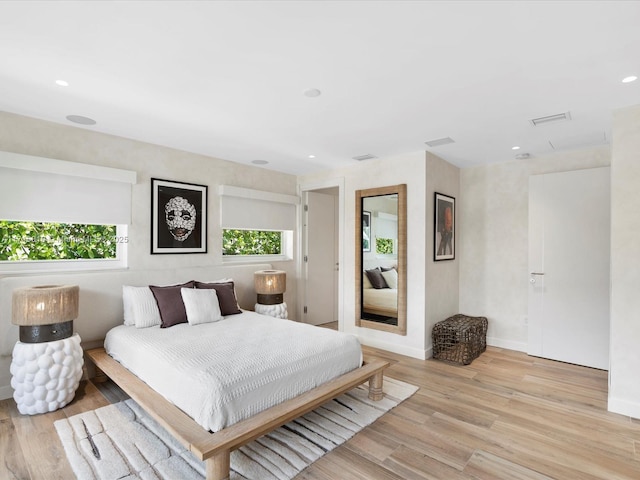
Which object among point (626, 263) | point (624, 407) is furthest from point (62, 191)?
point (624, 407)

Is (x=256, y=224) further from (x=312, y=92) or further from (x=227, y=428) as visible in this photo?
(x=227, y=428)

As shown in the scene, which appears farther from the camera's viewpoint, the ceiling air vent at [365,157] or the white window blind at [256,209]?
the white window blind at [256,209]

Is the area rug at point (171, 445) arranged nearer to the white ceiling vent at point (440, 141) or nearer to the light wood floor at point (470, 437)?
the light wood floor at point (470, 437)

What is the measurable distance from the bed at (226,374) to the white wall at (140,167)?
2.80ft

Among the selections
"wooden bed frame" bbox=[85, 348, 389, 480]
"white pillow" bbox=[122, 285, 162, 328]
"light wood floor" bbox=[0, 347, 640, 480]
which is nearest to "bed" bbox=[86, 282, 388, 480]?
"wooden bed frame" bbox=[85, 348, 389, 480]

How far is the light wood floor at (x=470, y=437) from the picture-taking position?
6.69 feet

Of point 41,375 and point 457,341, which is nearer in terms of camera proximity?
point 41,375

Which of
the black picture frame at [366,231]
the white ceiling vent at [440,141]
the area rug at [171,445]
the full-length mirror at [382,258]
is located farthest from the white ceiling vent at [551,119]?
the area rug at [171,445]

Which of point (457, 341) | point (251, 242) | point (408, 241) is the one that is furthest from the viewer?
point (251, 242)

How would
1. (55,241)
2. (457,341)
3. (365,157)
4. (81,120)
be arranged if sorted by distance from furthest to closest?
(365,157), (457,341), (55,241), (81,120)

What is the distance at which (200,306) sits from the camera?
133 inches

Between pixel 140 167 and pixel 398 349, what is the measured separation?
3.57 m

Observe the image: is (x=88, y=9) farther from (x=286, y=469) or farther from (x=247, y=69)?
(x=286, y=469)

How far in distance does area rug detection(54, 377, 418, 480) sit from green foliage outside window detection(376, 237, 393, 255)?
6.14 ft
